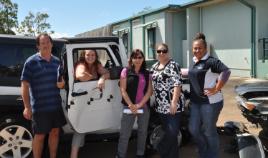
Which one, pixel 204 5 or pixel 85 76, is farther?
pixel 204 5

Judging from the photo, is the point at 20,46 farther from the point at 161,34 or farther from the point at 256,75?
the point at 161,34

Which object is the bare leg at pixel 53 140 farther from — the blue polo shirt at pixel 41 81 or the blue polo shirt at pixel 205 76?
the blue polo shirt at pixel 205 76

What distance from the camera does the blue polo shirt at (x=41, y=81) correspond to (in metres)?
5.45

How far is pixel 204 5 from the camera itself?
22.7m

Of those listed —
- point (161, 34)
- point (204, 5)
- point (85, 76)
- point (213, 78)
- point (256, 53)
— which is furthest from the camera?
point (161, 34)

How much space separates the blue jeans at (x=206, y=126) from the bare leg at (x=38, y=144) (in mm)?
1965

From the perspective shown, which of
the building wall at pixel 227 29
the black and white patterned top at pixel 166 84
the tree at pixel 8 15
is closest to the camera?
the black and white patterned top at pixel 166 84

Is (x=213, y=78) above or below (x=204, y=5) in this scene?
below

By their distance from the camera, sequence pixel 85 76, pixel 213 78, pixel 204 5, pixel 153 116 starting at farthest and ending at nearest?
1. pixel 204 5
2. pixel 153 116
3. pixel 85 76
4. pixel 213 78

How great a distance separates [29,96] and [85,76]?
0.80m

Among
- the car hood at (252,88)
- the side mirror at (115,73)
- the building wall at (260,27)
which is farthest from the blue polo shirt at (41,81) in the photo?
the building wall at (260,27)

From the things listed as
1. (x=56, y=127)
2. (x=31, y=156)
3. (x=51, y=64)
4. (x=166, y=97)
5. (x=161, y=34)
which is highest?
(x=161, y=34)

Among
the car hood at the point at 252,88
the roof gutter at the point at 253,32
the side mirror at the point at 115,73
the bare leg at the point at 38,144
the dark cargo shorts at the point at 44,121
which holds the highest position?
the roof gutter at the point at 253,32

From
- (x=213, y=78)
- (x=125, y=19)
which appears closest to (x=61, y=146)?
(x=213, y=78)
